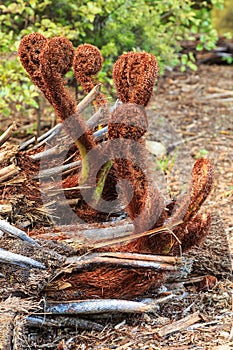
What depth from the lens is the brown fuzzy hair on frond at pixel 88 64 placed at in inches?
103

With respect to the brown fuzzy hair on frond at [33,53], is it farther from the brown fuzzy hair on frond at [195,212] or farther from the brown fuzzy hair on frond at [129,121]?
the brown fuzzy hair on frond at [195,212]

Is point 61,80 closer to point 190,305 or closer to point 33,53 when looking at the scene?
point 33,53

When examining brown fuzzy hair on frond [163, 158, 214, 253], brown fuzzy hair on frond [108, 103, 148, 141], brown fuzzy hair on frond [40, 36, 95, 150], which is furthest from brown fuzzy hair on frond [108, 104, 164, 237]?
brown fuzzy hair on frond [40, 36, 95, 150]

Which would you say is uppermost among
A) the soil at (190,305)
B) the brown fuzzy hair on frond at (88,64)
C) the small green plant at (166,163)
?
the brown fuzzy hair on frond at (88,64)

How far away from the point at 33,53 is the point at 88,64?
24 centimetres

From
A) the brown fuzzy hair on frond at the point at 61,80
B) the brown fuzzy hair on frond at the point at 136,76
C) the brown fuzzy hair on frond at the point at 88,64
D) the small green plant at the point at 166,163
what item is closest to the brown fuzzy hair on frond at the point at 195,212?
the brown fuzzy hair on frond at the point at 136,76

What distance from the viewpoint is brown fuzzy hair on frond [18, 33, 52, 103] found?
254 cm

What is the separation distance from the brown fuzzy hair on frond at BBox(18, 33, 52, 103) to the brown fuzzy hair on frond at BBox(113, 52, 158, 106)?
38 centimetres

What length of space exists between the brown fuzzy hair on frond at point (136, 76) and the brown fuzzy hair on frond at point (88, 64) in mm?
327

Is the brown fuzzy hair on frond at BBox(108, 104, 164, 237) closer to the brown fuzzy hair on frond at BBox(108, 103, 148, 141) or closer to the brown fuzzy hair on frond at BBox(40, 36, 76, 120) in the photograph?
the brown fuzzy hair on frond at BBox(108, 103, 148, 141)

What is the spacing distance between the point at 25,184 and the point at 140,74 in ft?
2.37

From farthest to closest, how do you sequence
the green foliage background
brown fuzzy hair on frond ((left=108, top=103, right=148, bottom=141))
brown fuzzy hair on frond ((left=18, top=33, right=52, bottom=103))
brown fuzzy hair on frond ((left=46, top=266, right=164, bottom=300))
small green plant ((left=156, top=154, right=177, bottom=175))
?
1. small green plant ((left=156, top=154, right=177, bottom=175))
2. the green foliage background
3. brown fuzzy hair on frond ((left=18, top=33, right=52, bottom=103))
4. brown fuzzy hair on frond ((left=46, top=266, right=164, bottom=300))
5. brown fuzzy hair on frond ((left=108, top=103, right=148, bottom=141))

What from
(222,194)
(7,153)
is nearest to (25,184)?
(7,153)

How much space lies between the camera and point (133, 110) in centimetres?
210
